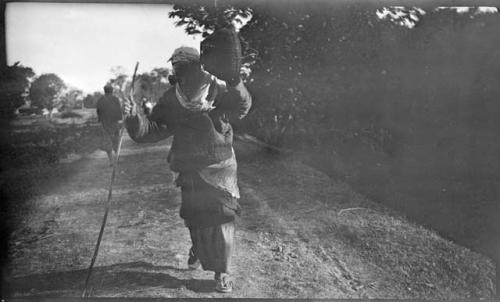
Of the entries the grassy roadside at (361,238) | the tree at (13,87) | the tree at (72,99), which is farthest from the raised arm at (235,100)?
the tree at (13,87)

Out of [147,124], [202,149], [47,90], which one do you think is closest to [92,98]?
[47,90]

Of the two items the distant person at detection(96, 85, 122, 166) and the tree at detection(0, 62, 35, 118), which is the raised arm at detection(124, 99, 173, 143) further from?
the tree at detection(0, 62, 35, 118)

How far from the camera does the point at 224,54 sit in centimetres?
325

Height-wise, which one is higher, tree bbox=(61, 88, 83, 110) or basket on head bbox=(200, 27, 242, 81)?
basket on head bbox=(200, 27, 242, 81)

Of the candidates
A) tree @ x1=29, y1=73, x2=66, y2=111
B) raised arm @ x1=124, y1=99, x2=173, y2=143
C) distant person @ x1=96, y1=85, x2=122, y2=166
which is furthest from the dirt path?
tree @ x1=29, y1=73, x2=66, y2=111

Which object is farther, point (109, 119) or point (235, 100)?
point (109, 119)

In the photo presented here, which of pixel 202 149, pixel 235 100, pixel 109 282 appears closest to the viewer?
pixel 235 100

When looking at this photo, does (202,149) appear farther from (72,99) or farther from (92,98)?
(72,99)

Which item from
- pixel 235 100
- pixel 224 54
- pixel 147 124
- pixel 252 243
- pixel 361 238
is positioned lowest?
pixel 252 243

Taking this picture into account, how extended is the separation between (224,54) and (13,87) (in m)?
2.29

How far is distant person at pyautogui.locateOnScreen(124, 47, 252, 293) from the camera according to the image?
3523mm

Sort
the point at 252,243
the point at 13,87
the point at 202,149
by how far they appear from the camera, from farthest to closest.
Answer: the point at 13,87 < the point at 252,243 < the point at 202,149

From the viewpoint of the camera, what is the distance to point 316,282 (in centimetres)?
375

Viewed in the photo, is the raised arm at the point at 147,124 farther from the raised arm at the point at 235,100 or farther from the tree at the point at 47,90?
the tree at the point at 47,90
